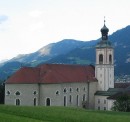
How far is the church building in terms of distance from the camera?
8519cm

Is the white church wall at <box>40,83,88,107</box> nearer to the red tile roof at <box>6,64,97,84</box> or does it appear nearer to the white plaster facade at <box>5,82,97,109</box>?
the white plaster facade at <box>5,82,97,109</box>

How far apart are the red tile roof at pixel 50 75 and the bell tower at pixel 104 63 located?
416cm

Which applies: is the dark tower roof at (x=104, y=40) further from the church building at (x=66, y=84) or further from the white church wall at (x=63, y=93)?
the white church wall at (x=63, y=93)

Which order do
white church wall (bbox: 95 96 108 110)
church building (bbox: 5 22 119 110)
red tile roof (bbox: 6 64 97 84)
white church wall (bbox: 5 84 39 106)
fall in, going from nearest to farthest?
white church wall (bbox: 5 84 39 106), church building (bbox: 5 22 119 110), red tile roof (bbox: 6 64 97 84), white church wall (bbox: 95 96 108 110)

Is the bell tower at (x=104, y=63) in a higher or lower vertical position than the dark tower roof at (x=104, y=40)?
lower

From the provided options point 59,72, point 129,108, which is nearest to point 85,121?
point 129,108

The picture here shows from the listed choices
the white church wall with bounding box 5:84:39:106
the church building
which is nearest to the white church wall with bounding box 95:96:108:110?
the church building

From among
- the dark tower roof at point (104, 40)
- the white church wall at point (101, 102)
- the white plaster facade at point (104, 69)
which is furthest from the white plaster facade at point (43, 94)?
the dark tower roof at point (104, 40)

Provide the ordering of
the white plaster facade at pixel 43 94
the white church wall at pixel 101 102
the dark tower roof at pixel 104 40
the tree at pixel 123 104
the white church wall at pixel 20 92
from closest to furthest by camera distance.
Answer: the tree at pixel 123 104
the white church wall at pixel 20 92
the white plaster facade at pixel 43 94
the white church wall at pixel 101 102
the dark tower roof at pixel 104 40

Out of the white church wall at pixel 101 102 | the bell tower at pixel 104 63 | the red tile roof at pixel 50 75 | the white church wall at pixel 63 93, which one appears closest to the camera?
the red tile roof at pixel 50 75

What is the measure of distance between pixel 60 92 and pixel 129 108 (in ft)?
58.0

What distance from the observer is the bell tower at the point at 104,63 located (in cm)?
10350

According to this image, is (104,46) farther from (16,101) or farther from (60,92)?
(16,101)

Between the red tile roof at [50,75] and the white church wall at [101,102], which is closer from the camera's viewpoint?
the red tile roof at [50,75]
